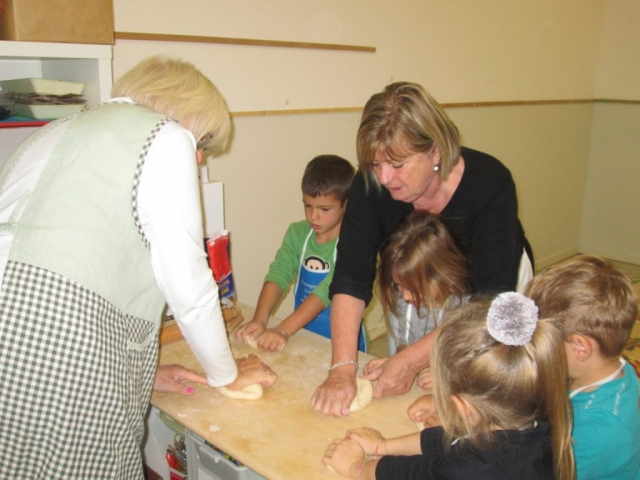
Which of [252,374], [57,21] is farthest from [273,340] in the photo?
[57,21]

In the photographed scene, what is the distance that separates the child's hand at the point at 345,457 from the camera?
1.07 meters

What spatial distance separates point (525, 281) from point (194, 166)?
0.98 metres

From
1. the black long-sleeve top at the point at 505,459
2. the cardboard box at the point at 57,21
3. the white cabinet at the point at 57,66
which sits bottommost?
the black long-sleeve top at the point at 505,459

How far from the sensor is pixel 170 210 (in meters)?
1.04

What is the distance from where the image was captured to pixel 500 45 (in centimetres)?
383

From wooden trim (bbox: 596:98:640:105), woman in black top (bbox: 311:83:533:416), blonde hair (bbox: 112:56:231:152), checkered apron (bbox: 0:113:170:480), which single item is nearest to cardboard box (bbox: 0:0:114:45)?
blonde hair (bbox: 112:56:231:152)

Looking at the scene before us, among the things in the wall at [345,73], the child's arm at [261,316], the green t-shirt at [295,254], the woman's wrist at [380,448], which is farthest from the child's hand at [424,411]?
the wall at [345,73]

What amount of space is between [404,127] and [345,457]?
73 centimetres

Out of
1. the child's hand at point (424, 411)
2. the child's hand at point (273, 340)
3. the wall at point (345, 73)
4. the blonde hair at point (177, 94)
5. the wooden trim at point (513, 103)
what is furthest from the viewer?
the wooden trim at point (513, 103)

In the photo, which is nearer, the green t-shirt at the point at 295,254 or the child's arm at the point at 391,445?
the child's arm at the point at 391,445

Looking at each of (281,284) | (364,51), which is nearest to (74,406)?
(281,284)

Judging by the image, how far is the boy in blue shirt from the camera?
1111 millimetres

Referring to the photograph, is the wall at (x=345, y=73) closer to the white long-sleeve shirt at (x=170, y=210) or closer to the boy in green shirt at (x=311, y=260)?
the boy in green shirt at (x=311, y=260)

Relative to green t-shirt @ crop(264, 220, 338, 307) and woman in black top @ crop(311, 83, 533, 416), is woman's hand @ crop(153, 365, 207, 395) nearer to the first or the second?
woman in black top @ crop(311, 83, 533, 416)
